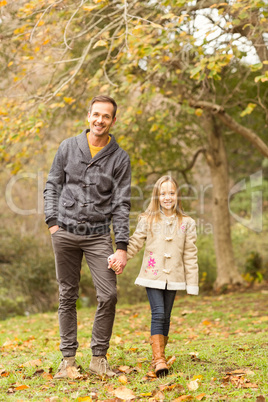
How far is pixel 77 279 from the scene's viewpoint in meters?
3.79

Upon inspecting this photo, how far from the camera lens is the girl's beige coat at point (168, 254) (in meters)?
3.85

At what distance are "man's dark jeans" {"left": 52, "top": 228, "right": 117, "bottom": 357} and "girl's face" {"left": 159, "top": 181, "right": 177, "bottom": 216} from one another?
65cm

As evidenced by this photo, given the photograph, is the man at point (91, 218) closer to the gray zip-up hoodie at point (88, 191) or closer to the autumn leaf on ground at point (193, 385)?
the gray zip-up hoodie at point (88, 191)

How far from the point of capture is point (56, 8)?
6594 millimetres

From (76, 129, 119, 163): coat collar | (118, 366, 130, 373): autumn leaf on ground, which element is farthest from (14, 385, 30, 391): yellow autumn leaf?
(76, 129, 119, 163): coat collar

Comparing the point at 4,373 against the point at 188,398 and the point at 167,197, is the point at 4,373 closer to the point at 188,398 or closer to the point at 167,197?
the point at 188,398

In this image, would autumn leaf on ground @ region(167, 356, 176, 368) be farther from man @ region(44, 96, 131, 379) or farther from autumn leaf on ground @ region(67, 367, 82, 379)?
autumn leaf on ground @ region(67, 367, 82, 379)

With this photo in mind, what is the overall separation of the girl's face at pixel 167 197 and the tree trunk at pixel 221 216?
25.5 ft

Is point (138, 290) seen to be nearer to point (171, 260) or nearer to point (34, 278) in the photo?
point (34, 278)

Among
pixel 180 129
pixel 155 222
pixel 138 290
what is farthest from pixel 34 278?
pixel 155 222

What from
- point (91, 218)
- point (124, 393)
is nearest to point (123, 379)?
point (124, 393)

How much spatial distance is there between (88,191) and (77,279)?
750 millimetres

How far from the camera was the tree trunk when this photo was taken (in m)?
11.7

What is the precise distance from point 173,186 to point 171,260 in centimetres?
68
